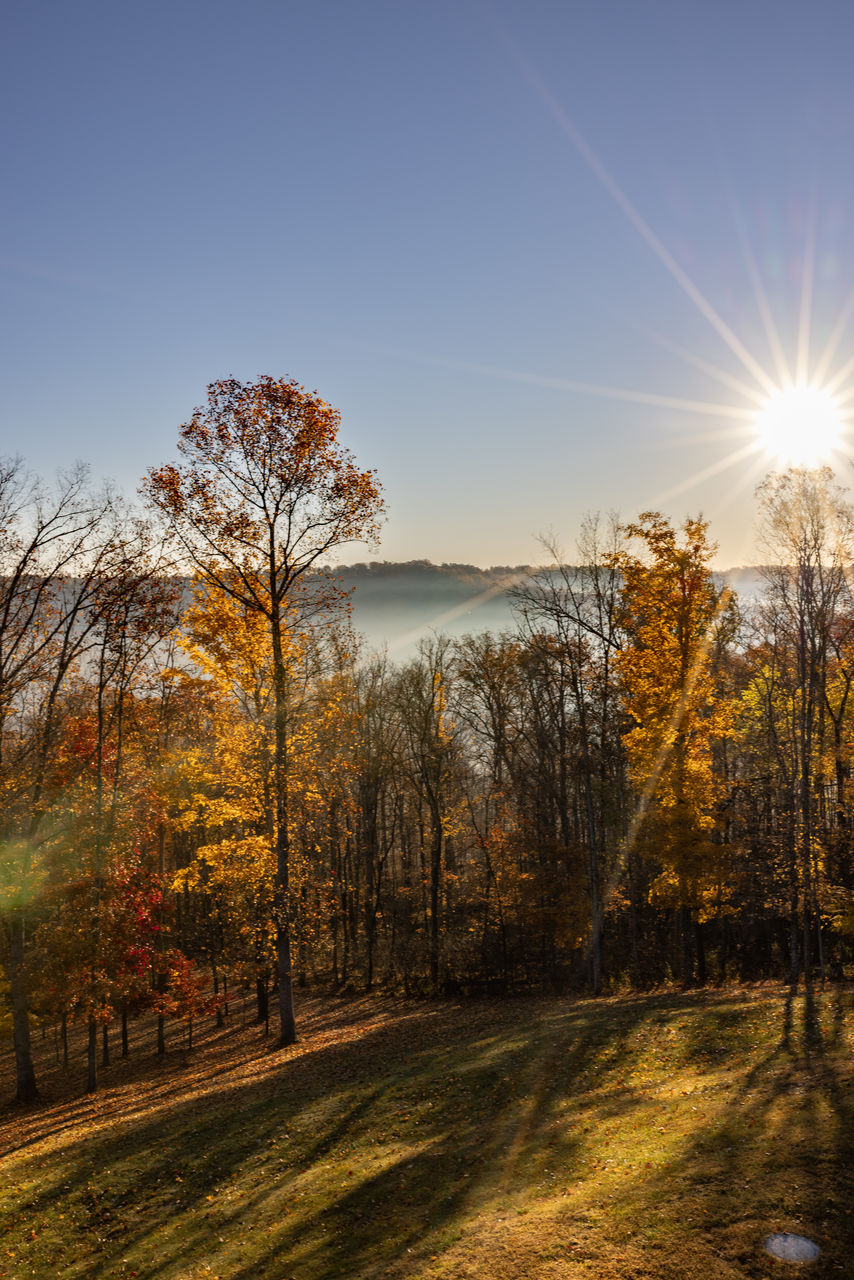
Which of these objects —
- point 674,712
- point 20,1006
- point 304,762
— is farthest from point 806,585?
point 20,1006

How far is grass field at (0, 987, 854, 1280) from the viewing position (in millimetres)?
7598

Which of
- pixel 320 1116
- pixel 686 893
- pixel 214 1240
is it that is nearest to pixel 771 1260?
pixel 214 1240

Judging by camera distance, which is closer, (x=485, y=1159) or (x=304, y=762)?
→ (x=485, y=1159)

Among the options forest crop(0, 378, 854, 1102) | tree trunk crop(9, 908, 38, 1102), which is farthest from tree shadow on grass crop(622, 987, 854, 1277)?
tree trunk crop(9, 908, 38, 1102)

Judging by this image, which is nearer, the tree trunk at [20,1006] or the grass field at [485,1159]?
the grass field at [485,1159]

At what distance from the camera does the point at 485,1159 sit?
34.0 feet

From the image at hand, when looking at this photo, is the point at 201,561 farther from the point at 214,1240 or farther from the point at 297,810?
the point at 214,1240

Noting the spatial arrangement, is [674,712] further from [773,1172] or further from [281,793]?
[773,1172]

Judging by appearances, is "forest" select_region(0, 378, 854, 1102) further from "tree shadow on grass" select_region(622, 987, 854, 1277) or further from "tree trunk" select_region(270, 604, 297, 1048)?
"tree shadow on grass" select_region(622, 987, 854, 1277)

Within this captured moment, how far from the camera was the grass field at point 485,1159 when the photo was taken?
24.9ft

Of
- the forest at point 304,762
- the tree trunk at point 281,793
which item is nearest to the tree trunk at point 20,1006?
the forest at point 304,762

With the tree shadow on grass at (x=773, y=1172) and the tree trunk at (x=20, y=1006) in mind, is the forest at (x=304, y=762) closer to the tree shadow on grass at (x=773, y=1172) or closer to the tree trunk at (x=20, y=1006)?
the tree trunk at (x=20, y=1006)

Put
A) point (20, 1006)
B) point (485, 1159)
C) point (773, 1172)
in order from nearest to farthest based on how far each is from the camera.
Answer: point (773, 1172) → point (485, 1159) → point (20, 1006)

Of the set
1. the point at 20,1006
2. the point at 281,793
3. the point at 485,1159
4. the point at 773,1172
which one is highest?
the point at 281,793
